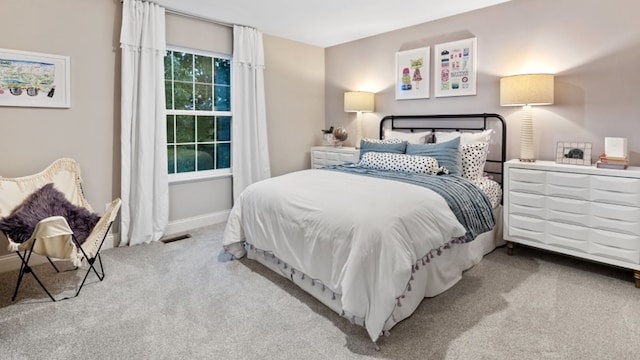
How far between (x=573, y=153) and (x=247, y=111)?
3.42 m

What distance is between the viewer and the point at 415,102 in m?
4.38

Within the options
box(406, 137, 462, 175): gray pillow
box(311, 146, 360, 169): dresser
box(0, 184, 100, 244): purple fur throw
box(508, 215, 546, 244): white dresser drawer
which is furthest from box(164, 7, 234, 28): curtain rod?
box(508, 215, 546, 244): white dresser drawer

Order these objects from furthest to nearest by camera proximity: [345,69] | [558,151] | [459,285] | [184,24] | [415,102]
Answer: [345,69]
[415,102]
[184,24]
[558,151]
[459,285]

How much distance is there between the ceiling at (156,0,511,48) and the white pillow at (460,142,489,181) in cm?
148

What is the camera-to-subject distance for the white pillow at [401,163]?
3162mm

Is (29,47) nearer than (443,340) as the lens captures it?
No

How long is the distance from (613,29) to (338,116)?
324 centimetres

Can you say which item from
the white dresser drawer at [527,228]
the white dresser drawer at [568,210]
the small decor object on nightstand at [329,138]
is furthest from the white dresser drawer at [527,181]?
the small decor object on nightstand at [329,138]

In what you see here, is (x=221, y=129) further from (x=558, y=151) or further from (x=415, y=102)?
(x=558, y=151)

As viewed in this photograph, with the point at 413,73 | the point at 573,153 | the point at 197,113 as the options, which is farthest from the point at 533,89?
the point at 197,113

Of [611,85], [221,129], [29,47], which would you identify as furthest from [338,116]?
[29,47]

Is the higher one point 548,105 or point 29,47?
point 29,47

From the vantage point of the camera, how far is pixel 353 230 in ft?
6.85

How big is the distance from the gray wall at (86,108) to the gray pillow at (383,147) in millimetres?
1816
